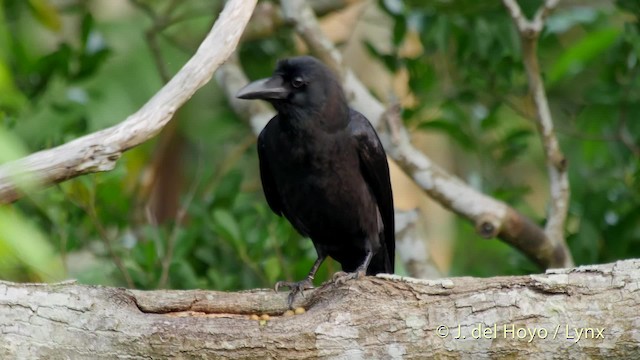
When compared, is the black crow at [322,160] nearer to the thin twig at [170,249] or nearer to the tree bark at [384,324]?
the thin twig at [170,249]

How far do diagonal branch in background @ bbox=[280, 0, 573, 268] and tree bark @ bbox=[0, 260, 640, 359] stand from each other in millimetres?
1378

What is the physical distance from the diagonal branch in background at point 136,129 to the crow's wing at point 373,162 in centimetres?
123

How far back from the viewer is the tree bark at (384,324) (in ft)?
10.9

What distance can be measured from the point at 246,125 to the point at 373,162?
1436mm

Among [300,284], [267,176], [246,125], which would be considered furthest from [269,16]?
[300,284]

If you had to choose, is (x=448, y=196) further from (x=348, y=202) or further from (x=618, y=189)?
(x=618, y=189)

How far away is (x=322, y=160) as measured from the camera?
14.9 feet

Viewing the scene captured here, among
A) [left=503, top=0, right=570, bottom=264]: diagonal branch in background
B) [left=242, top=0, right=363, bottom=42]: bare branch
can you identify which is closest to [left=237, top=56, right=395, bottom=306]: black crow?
[left=503, top=0, right=570, bottom=264]: diagonal branch in background

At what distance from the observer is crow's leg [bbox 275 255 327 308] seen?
156 inches

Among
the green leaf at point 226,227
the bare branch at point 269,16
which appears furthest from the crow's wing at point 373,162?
the bare branch at point 269,16

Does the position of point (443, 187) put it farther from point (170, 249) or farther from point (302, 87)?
point (170, 249)

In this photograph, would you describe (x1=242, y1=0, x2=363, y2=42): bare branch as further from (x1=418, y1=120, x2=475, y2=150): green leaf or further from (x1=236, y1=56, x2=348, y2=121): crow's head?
(x1=236, y1=56, x2=348, y2=121): crow's head

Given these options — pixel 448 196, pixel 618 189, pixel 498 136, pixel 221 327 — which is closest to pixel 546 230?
pixel 448 196

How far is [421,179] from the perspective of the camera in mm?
5078
